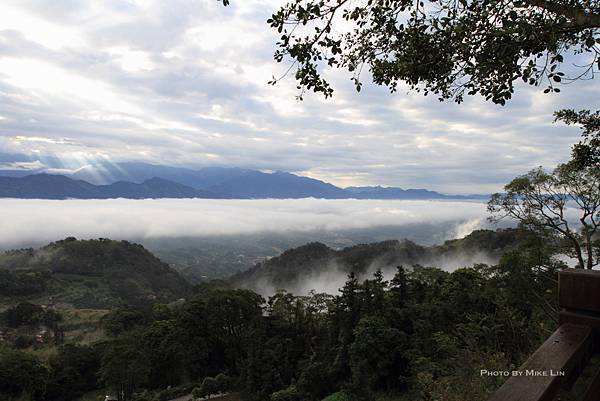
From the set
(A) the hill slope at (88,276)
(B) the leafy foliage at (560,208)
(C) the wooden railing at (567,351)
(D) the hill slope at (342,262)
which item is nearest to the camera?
(C) the wooden railing at (567,351)

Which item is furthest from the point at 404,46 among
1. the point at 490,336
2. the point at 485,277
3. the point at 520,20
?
the point at 485,277

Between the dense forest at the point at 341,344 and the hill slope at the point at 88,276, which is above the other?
the dense forest at the point at 341,344

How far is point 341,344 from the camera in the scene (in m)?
30.0

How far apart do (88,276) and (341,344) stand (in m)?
135

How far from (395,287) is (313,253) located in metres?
122

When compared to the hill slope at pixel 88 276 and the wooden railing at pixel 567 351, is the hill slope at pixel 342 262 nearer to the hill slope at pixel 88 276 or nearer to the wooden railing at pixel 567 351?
the hill slope at pixel 88 276

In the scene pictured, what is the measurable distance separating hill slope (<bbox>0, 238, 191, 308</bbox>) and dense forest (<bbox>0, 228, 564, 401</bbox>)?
72218 millimetres

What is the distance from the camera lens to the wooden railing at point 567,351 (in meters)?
1.55

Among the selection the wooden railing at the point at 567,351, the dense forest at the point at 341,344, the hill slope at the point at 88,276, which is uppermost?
the wooden railing at the point at 567,351

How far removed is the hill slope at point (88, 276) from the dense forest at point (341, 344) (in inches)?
2843

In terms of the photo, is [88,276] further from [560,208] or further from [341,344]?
[560,208]

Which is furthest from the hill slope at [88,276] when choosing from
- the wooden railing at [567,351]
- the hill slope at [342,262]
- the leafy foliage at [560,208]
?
the wooden railing at [567,351]

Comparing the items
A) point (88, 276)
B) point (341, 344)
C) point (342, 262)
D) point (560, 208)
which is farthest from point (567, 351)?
point (88, 276)

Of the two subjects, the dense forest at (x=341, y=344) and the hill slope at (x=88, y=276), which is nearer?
the dense forest at (x=341, y=344)
